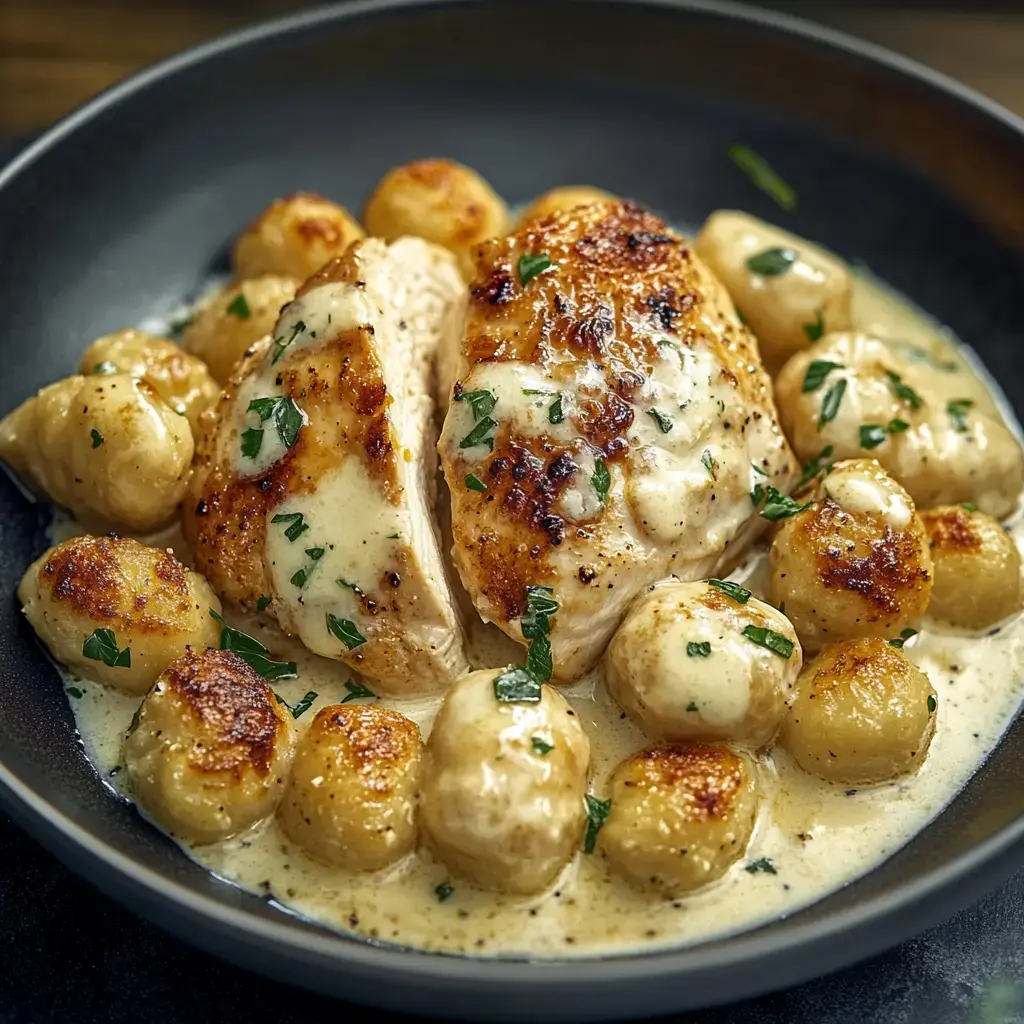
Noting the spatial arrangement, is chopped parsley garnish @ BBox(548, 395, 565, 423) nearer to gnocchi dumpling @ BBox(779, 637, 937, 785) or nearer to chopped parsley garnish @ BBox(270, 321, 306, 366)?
chopped parsley garnish @ BBox(270, 321, 306, 366)

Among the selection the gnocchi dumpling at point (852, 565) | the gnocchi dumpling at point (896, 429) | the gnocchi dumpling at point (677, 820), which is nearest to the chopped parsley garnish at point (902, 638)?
the gnocchi dumpling at point (852, 565)

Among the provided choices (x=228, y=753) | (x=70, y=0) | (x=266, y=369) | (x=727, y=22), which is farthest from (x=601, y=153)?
(x=228, y=753)

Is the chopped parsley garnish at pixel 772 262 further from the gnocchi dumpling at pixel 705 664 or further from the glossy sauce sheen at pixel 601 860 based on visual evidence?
the gnocchi dumpling at pixel 705 664

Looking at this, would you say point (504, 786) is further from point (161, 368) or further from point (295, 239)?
point (295, 239)

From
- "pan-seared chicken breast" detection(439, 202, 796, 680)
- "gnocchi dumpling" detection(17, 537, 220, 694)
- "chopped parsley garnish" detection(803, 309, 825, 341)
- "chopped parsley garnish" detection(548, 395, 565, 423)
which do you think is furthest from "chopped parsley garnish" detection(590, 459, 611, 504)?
"chopped parsley garnish" detection(803, 309, 825, 341)

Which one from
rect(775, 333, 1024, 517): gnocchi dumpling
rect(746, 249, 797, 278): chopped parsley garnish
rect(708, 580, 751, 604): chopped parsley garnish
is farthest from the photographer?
rect(746, 249, 797, 278): chopped parsley garnish
